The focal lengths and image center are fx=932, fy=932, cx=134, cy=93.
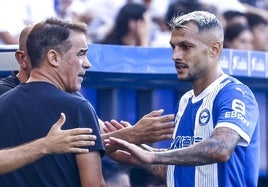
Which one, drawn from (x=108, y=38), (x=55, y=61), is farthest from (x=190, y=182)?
(x=108, y=38)

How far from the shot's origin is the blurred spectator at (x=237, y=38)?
31.1ft

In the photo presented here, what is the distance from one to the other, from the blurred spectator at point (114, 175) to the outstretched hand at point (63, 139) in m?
2.72

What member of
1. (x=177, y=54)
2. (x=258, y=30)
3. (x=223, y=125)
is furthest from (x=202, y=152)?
(x=258, y=30)

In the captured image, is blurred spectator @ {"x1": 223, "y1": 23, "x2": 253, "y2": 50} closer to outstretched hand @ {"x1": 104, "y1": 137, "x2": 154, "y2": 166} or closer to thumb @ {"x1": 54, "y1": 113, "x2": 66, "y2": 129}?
outstretched hand @ {"x1": 104, "y1": 137, "x2": 154, "y2": 166}

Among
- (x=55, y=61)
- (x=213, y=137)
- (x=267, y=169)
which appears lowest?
(x=267, y=169)

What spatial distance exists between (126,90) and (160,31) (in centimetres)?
181

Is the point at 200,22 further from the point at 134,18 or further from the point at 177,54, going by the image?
the point at 134,18

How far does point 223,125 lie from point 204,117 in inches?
8.7

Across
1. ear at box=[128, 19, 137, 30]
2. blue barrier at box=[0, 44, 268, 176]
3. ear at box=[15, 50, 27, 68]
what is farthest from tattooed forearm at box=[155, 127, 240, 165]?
ear at box=[128, 19, 137, 30]

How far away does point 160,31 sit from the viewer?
9.68 meters

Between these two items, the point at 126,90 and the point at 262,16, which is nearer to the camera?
the point at 126,90

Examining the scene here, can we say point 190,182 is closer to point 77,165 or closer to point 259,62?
point 77,165

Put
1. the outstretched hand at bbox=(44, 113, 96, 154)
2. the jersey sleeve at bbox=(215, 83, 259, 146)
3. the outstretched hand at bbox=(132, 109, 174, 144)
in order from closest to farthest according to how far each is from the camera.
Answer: the outstretched hand at bbox=(44, 113, 96, 154) → the jersey sleeve at bbox=(215, 83, 259, 146) → the outstretched hand at bbox=(132, 109, 174, 144)

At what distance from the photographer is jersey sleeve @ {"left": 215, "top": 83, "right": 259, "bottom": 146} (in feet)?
16.2
